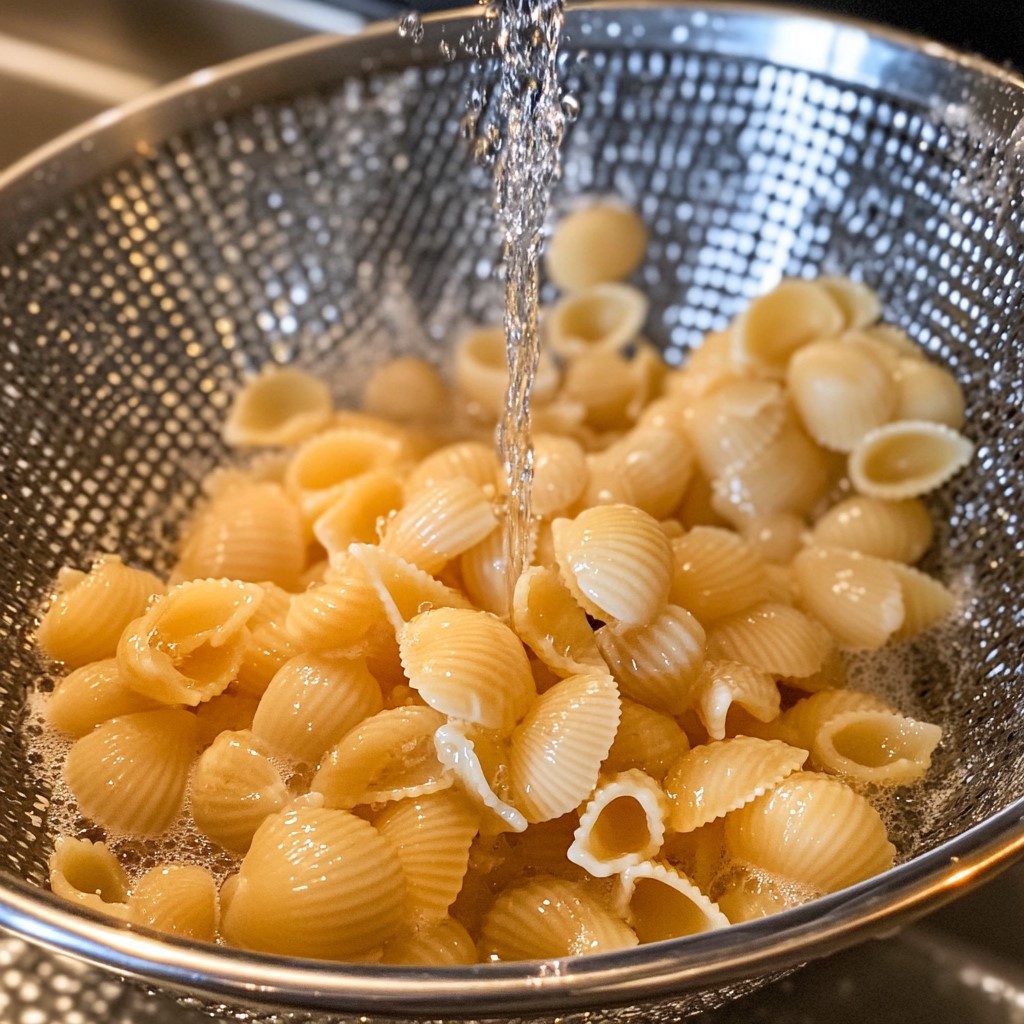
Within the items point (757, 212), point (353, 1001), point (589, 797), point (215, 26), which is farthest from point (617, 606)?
point (215, 26)

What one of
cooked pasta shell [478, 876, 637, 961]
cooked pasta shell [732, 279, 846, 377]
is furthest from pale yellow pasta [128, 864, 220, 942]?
cooked pasta shell [732, 279, 846, 377]

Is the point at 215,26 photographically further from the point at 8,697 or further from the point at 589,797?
the point at 589,797

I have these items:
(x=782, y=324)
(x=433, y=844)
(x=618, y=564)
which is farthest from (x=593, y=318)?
(x=433, y=844)

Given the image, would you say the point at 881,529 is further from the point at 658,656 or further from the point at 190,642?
the point at 190,642

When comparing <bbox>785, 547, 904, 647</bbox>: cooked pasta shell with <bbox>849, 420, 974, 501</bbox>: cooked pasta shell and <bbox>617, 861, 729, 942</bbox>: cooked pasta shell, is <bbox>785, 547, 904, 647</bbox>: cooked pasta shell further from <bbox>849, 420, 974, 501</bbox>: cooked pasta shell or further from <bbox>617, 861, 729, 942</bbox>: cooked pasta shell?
<bbox>617, 861, 729, 942</bbox>: cooked pasta shell

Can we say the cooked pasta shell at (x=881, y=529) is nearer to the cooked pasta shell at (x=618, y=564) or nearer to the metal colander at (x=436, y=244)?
the metal colander at (x=436, y=244)

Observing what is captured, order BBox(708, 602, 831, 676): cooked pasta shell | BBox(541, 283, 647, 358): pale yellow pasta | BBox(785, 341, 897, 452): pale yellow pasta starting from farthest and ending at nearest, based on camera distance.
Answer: BBox(541, 283, 647, 358): pale yellow pasta → BBox(785, 341, 897, 452): pale yellow pasta → BBox(708, 602, 831, 676): cooked pasta shell
